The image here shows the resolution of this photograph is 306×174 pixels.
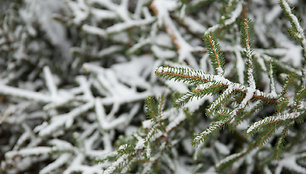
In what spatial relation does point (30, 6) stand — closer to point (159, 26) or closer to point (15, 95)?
point (15, 95)

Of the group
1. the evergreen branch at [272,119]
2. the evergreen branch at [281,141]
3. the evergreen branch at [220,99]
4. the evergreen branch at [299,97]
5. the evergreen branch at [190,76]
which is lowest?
the evergreen branch at [281,141]

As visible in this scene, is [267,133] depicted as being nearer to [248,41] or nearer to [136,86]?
[248,41]

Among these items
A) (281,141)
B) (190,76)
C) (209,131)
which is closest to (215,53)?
(190,76)

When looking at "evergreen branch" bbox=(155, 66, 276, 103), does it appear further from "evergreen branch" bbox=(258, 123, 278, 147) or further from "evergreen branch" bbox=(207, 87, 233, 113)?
"evergreen branch" bbox=(258, 123, 278, 147)

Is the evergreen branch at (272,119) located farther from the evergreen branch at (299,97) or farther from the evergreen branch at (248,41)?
the evergreen branch at (248,41)

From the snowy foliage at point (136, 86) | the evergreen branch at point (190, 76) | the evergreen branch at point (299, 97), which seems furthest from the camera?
the snowy foliage at point (136, 86)

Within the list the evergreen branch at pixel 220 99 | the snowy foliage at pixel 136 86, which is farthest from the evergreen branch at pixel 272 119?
the evergreen branch at pixel 220 99

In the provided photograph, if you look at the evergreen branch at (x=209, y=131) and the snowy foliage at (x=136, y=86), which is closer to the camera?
the evergreen branch at (x=209, y=131)

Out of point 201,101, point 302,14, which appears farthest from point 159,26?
point 302,14

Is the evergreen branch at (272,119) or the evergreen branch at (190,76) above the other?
the evergreen branch at (190,76)
